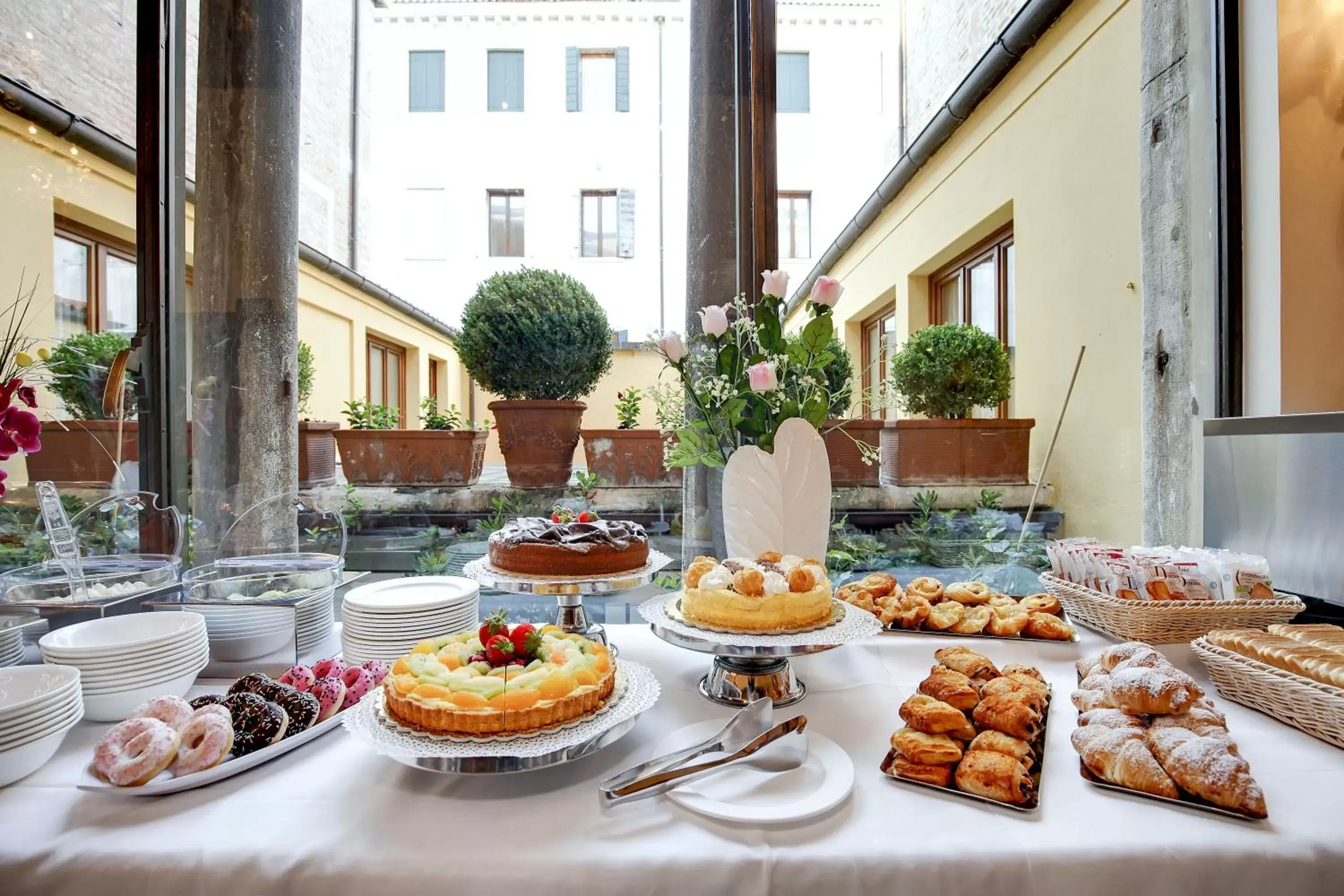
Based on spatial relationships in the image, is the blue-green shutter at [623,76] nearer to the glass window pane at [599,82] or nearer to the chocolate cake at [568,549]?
the glass window pane at [599,82]

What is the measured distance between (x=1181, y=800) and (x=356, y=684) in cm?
127

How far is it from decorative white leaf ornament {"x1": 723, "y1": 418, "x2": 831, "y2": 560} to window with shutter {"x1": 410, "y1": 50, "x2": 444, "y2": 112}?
2355 millimetres

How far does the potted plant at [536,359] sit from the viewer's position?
249 cm

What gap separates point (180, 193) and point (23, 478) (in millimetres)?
1100

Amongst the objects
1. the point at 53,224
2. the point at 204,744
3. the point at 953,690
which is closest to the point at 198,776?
the point at 204,744

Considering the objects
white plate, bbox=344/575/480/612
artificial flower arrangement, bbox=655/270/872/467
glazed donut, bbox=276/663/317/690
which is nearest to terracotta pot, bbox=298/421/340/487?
white plate, bbox=344/575/480/612

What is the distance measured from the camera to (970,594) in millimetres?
1680

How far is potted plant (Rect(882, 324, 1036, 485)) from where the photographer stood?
259 cm

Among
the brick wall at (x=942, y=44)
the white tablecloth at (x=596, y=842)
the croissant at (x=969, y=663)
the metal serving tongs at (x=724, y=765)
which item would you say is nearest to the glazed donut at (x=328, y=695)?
the white tablecloth at (x=596, y=842)

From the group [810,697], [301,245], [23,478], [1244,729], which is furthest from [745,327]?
[23,478]

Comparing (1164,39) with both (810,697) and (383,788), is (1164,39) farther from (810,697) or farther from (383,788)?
(383,788)

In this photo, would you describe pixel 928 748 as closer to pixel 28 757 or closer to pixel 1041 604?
pixel 1041 604

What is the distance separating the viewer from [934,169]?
296 cm

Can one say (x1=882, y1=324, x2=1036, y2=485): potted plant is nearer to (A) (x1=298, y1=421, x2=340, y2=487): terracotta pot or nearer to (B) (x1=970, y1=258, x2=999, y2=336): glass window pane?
(B) (x1=970, y1=258, x2=999, y2=336): glass window pane
